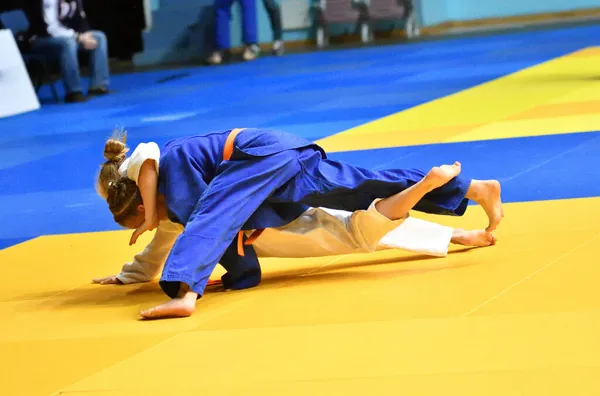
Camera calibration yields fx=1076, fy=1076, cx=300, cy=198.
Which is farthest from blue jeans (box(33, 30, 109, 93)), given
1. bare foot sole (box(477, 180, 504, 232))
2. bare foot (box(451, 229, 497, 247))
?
bare foot sole (box(477, 180, 504, 232))

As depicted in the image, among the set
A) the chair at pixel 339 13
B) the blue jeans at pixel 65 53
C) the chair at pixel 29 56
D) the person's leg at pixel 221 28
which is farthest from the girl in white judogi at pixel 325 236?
the chair at pixel 339 13

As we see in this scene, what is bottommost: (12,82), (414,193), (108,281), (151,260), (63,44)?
(12,82)

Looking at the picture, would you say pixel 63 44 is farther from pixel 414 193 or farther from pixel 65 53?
pixel 414 193

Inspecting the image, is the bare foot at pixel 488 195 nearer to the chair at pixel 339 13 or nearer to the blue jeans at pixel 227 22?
the blue jeans at pixel 227 22

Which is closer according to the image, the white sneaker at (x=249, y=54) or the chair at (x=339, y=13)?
the white sneaker at (x=249, y=54)

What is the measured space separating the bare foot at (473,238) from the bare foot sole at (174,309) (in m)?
1.44

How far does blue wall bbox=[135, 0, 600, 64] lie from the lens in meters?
21.6

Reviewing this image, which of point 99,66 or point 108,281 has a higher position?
point 108,281

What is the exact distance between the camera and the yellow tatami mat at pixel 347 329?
3555 mm

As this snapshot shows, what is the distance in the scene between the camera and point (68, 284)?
548 cm

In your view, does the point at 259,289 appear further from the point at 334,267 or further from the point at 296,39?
the point at 296,39

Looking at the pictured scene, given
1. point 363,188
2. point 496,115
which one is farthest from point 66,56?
point 363,188

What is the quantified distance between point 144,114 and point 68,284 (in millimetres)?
7839

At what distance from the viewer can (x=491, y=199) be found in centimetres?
508
